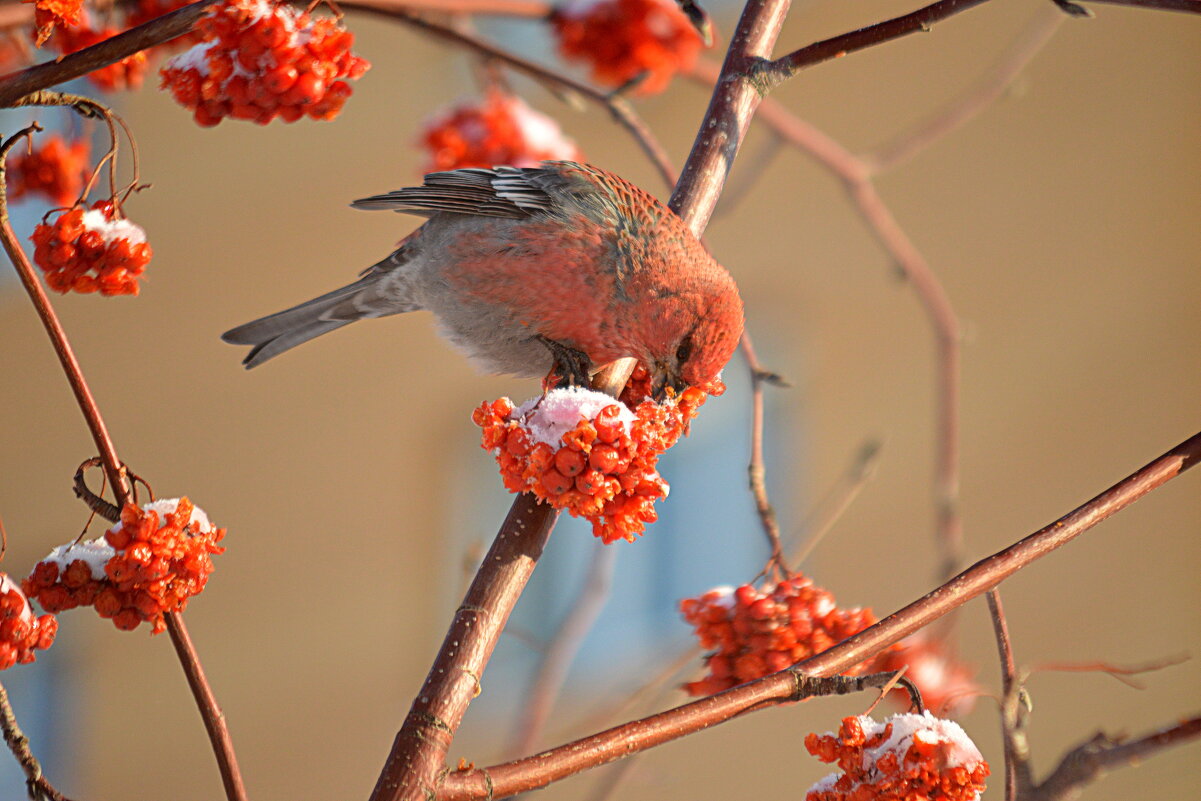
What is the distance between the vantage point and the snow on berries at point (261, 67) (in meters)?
1.25

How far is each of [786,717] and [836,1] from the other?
3390 millimetres

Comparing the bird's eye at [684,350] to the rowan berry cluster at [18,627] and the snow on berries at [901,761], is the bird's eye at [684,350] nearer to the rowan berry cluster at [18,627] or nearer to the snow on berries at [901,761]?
the snow on berries at [901,761]

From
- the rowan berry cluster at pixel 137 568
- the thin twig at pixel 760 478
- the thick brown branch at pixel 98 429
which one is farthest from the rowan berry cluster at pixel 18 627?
the thin twig at pixel 760 478

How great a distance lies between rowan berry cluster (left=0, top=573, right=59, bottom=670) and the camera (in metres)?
1.08

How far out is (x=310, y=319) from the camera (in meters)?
2.28

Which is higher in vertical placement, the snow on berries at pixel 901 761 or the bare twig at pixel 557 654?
the bare twig at pixel 557 654

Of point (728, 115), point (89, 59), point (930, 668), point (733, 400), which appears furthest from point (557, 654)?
point (733, 400)

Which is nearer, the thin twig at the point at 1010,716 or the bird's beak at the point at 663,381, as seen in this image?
the thin twig at the point at 1010,716

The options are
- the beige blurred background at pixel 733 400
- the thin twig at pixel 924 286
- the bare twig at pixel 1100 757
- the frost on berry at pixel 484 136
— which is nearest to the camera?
the bare twig at pixel 1100 757

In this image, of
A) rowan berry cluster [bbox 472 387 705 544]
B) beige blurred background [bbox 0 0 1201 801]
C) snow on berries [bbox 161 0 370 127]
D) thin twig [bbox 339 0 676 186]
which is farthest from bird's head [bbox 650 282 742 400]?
beige blurred background [bbox 0 0 1201 801]

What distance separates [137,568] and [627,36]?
1.23m

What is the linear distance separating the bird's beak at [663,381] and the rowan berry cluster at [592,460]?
16.5 inches

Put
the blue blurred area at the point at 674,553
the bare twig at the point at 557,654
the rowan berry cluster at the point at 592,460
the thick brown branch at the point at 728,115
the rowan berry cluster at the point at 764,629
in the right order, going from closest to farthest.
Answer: the rowan berry cluster at the point at 592,460
the rowan berry cluster at the point at 764,629
the thick brown branch at the point at 728,115
the bare twig at the point at 557,654
the blue blurred area at the point at 674,553

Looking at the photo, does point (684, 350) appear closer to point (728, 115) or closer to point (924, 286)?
point (728, 115)
